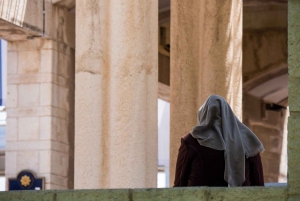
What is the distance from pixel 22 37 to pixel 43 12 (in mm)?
398

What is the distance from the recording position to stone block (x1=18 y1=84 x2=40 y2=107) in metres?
12.9

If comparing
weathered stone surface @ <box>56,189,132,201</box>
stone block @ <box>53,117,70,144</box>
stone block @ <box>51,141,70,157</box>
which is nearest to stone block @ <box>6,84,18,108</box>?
stone block @ <box>53,117,70,144</box>

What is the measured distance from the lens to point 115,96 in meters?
9.54

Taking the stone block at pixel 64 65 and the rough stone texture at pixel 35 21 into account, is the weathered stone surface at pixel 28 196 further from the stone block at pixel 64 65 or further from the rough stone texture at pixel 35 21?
the stone block at pixel 64 65

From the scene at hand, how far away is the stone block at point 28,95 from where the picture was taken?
12.9 meters

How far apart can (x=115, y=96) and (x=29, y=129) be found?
11.7ft

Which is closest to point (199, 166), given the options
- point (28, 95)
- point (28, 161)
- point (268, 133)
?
point (28, 161)

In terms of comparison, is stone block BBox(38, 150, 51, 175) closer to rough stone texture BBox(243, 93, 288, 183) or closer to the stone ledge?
rough stone texture BBox(243, 93, 288, 183)

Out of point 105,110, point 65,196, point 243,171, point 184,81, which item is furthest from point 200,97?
point 65,196

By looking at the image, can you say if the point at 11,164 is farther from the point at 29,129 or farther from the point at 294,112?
the point at 294,112

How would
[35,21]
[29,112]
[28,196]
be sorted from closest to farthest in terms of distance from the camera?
[28,196]
[35,21]
[29,112]

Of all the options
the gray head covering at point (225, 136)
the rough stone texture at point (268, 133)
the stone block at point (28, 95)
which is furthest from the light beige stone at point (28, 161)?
the gray head covering at point (225, 136)

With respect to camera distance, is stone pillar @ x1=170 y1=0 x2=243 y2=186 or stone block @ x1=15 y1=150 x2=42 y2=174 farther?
stone block @ x1=15 y1=150 x2=42 y2=174

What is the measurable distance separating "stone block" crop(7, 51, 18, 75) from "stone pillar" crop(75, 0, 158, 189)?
352 centimetres
